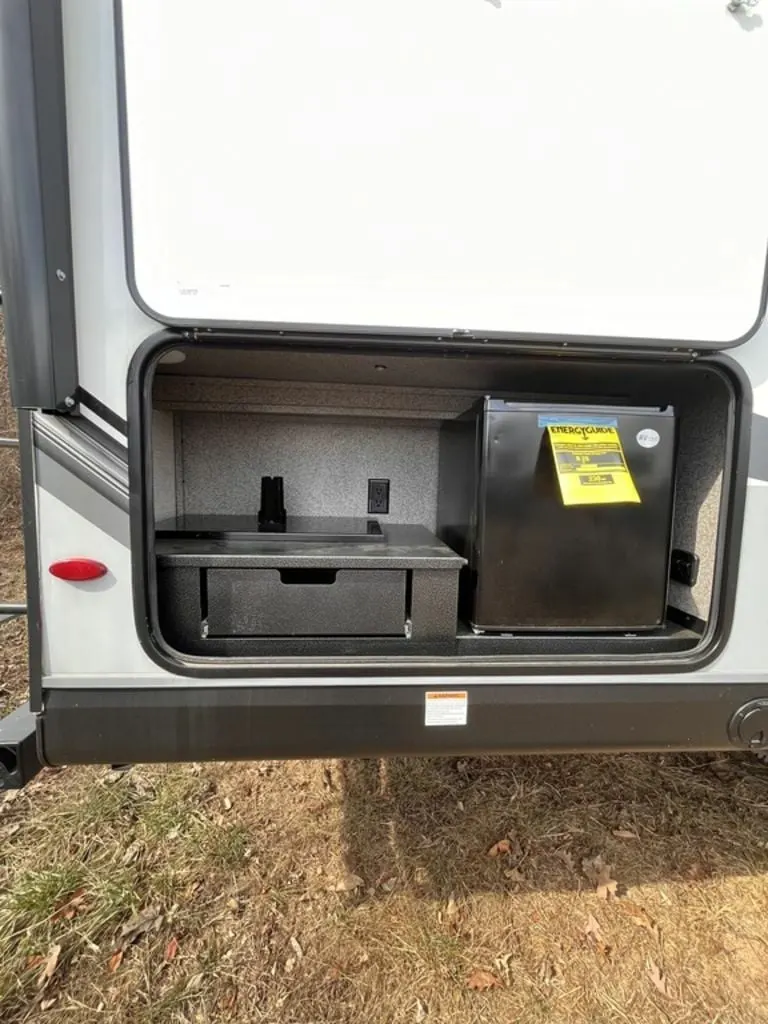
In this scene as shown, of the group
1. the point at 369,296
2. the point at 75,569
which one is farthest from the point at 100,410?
the point at 369,296

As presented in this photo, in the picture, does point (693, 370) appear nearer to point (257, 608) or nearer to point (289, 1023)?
point (257, 608)

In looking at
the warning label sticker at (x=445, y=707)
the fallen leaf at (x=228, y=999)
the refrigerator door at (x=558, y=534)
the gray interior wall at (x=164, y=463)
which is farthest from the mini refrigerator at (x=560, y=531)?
the fallen leaf at (x=228, y=999)

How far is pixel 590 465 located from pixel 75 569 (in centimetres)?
116

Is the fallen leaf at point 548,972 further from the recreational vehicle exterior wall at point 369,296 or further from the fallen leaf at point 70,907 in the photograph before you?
the fallen leaf at point 70,907

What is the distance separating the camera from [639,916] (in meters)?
1.75

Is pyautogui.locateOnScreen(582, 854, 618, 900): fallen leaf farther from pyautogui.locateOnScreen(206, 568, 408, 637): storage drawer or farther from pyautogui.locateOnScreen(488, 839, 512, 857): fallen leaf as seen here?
pyautogui.locateOnScreen(206, 568, 408, 637): storage drawer

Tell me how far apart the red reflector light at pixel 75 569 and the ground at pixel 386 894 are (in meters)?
1.18

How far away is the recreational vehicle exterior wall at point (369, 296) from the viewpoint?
1.00 metres

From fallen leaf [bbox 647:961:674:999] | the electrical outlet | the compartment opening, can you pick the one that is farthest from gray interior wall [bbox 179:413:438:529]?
fallen leaf [bbox 647:961:674:999]

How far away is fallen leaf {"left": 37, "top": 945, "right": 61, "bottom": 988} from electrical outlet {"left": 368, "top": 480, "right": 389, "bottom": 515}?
159 centimetres

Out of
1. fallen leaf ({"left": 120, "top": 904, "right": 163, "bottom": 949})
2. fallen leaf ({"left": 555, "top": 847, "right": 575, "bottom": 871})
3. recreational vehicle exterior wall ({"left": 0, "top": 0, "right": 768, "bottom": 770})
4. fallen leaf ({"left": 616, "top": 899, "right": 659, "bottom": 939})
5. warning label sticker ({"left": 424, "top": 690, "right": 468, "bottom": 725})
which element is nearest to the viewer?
recreational vehicle exterior wall ({"left": 0, "top": 0, "right": 768, "bottom": 770})

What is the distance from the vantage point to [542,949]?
164cm

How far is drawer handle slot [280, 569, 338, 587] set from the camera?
1375 millimetres

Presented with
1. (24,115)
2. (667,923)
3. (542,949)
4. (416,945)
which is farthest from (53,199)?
(667,923)
